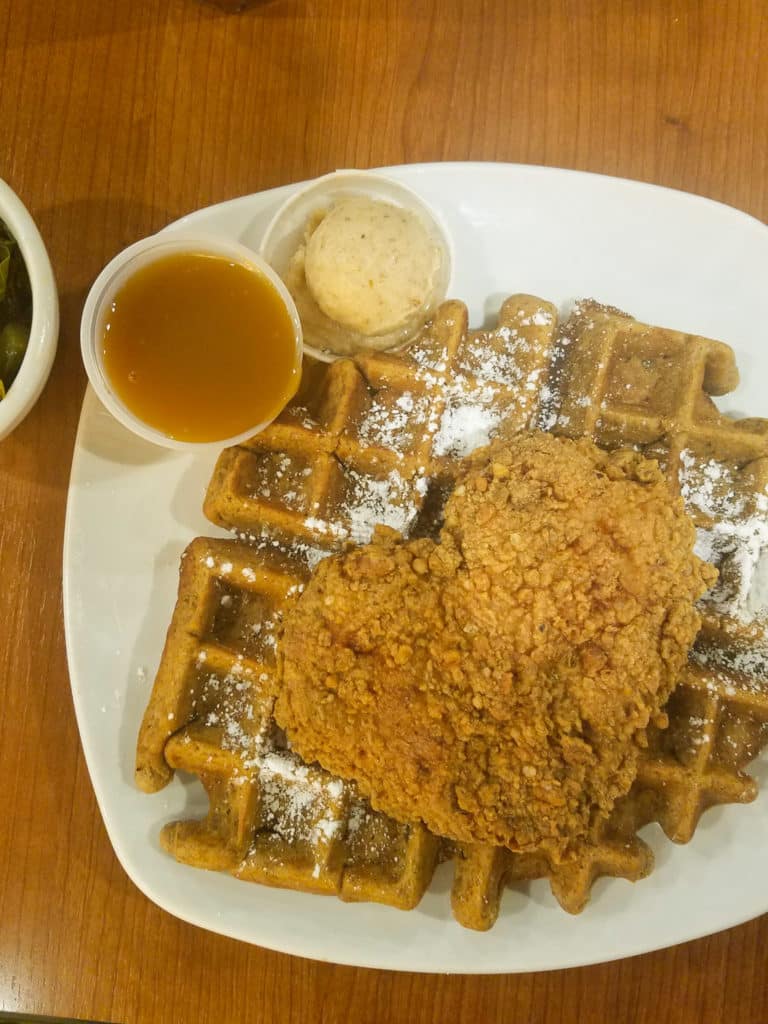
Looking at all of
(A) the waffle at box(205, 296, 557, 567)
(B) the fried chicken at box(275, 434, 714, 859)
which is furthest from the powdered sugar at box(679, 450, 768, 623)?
(A) the waffle at box(205, 296, 557, 567)

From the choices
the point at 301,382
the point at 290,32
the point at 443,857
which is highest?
the point at 290,32

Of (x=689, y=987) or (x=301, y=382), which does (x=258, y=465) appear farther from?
(x=689, y=987)

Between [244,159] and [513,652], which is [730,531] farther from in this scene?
[244,159]

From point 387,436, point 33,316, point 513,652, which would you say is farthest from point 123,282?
point 513,652

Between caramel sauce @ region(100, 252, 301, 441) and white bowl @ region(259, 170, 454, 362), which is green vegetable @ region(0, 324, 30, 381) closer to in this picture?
caramel sauce @ region(100, 252, 301, 441)

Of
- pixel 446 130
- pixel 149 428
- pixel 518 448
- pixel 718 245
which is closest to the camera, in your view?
pixel 518 448

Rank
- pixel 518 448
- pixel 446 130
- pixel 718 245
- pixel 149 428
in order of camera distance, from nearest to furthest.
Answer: pixel 518 448 < pixel 149 428 < pixel 718 245 < pixel 446 130

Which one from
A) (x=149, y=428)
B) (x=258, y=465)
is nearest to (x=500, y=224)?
(x=258, y=465)
